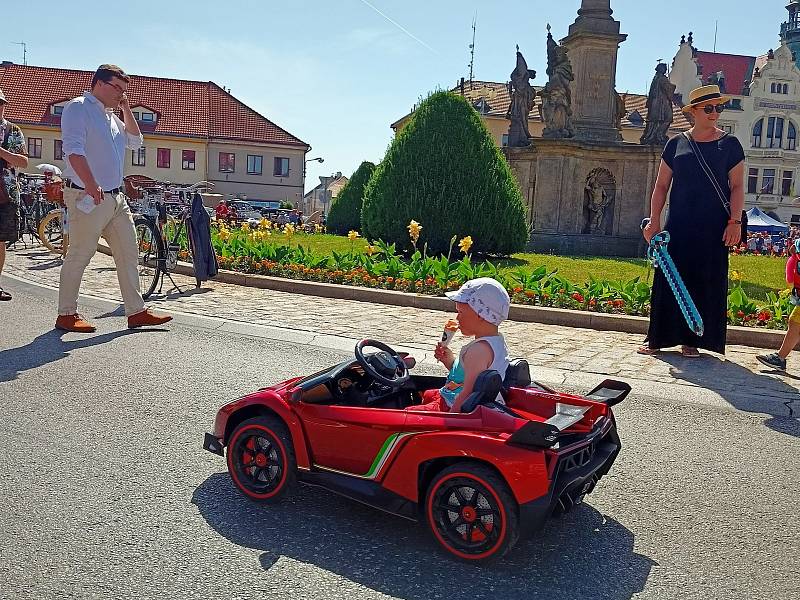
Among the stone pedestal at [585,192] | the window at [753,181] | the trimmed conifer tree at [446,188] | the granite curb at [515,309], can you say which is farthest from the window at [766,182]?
the granite curb at [515,309]

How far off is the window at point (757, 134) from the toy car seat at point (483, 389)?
74.7 metres

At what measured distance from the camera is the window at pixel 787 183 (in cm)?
7069

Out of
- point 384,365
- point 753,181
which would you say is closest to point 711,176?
point 384,365

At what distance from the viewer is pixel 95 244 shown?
7.68m

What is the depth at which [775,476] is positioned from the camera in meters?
4.47

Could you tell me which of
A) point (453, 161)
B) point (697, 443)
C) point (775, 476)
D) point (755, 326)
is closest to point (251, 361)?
point (697, 443)

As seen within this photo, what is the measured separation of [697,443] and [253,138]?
64.1 metres

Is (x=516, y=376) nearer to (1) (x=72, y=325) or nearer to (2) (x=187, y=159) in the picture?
(1) (x=72, y=325)

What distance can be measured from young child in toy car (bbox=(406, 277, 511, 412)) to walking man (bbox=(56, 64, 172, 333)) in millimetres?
4677

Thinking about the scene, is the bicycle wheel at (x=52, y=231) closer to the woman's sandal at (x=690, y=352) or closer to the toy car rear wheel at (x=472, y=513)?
the woman's sandal at (x=690, y=352)

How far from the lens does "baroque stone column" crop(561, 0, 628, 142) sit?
24.3 meters

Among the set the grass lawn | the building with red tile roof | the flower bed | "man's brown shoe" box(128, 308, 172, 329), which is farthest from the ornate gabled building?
"man's brown shoe" box(128, 308, 172, 329)

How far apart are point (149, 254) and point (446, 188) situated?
6462 millimetres

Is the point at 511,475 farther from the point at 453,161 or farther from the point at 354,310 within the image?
the point at 453,161
